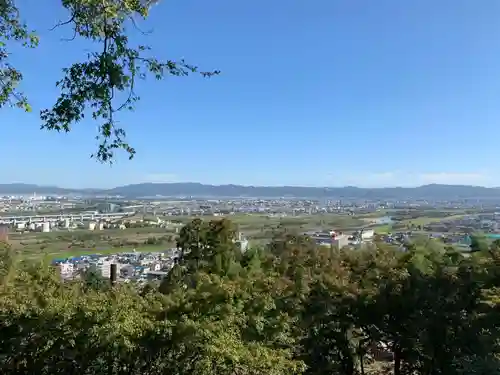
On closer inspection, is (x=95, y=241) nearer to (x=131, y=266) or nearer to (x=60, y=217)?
(x=131, y=266)

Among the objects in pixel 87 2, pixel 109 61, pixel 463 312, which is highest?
pixel 87 2

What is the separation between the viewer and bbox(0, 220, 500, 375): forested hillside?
5.59 meters

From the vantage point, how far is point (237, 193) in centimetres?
13938

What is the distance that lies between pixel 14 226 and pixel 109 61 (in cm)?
5498

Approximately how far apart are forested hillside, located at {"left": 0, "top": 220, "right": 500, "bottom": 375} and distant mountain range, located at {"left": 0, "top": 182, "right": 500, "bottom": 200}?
7138 centimetres

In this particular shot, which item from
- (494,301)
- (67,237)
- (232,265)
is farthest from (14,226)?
(494,301)

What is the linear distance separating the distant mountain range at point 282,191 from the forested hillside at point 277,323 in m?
71.4

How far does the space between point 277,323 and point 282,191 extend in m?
131

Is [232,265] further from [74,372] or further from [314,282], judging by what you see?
[74,372]

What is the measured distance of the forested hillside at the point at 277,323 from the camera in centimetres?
559

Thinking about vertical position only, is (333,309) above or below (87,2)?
below

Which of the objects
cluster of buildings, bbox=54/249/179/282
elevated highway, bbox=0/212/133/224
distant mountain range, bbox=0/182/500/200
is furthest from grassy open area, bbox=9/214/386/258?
distant mountain range, bbox=0/182/500/200

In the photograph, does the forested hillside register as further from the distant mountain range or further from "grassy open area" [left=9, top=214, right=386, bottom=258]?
the distant mountain range

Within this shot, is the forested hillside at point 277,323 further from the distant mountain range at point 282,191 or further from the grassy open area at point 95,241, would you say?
the distant mountain range at point 282,191
